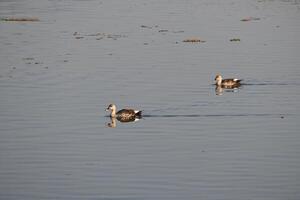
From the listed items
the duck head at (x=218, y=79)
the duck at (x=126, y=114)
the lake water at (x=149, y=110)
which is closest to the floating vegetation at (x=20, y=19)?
the lake water at (x=149, y=110)

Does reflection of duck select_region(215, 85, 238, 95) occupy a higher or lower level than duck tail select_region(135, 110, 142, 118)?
higher

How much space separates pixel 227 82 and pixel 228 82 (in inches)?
1.7

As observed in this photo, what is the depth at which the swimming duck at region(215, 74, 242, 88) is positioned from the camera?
3844 cm

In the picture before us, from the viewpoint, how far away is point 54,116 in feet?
105

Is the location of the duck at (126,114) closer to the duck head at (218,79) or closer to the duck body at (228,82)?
the duck body at (228,82)

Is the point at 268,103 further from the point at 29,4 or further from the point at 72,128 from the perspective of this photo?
the point at 29,4

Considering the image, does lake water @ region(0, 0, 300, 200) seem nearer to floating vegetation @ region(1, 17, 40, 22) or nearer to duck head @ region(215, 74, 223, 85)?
duck head @ region(215, 74, 223, 85)

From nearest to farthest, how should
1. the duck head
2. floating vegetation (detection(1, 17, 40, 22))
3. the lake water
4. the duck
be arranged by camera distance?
the lake water, the duck, the duck head, floating vegetation (detection(1, 17, 40, 22))

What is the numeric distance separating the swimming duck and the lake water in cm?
46

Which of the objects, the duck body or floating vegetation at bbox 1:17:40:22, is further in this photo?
floating vegetation at bbox 1:17:40:22

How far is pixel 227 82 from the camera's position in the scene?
1513 inches

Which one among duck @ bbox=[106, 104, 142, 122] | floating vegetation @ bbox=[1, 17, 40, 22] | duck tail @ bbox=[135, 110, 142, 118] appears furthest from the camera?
floating vegetation @ bbox=[1, 17, 40, 22]

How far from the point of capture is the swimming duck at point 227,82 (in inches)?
1513

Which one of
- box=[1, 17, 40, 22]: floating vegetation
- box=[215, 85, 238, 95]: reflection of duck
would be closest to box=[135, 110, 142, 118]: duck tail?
box=[215, 85, 238, 95]: reflection of duck
